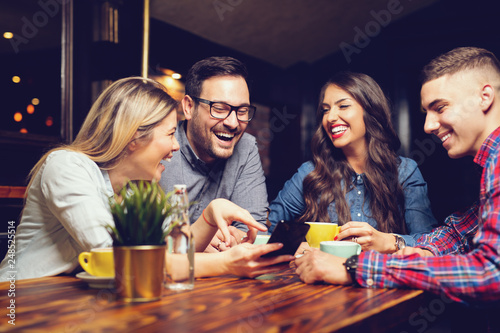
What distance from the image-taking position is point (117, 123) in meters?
1.46

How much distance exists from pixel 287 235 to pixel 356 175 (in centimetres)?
130

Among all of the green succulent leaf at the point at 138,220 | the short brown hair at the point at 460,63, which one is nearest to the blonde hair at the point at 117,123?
the green succulent leaf at the point at 138,220

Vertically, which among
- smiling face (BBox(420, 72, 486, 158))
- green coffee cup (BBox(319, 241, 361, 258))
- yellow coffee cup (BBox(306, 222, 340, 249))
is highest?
smiling face (BBox(420, 72, 486, 158))

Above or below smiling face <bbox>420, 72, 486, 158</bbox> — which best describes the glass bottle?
below

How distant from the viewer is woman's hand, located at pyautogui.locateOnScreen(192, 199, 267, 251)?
1.27 m

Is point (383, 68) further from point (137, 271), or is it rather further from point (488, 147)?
point (137, 271)

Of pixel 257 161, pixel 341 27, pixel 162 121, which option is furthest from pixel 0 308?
pixel 341 27

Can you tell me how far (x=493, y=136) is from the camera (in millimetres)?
1276

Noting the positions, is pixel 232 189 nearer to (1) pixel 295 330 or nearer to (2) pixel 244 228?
(2) pixel 244 228

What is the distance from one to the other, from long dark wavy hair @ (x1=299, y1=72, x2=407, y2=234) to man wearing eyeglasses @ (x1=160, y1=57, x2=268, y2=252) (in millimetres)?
299

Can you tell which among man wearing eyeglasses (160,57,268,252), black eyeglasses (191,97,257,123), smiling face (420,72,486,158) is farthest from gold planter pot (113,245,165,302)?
black eyeglasses (191,97,257,123)

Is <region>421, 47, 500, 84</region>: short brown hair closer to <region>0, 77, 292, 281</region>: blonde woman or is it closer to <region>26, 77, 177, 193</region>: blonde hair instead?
<region>0, 77, 292, 281</region>: blonde woman

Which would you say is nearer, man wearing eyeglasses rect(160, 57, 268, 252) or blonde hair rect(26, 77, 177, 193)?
blonde hair rect(26, 77, 177, 193)

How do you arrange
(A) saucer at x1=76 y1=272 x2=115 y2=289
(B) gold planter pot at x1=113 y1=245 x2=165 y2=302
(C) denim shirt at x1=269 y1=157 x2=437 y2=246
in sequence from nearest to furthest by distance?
(B) gold planter pot at x1=113 y1=245 x2=165 y2=302, (A) saucer at x1=76 y1=272 x2=115 y2=289, (C) denim shirt at x1=269 y1=157 x2=437 y2=246
